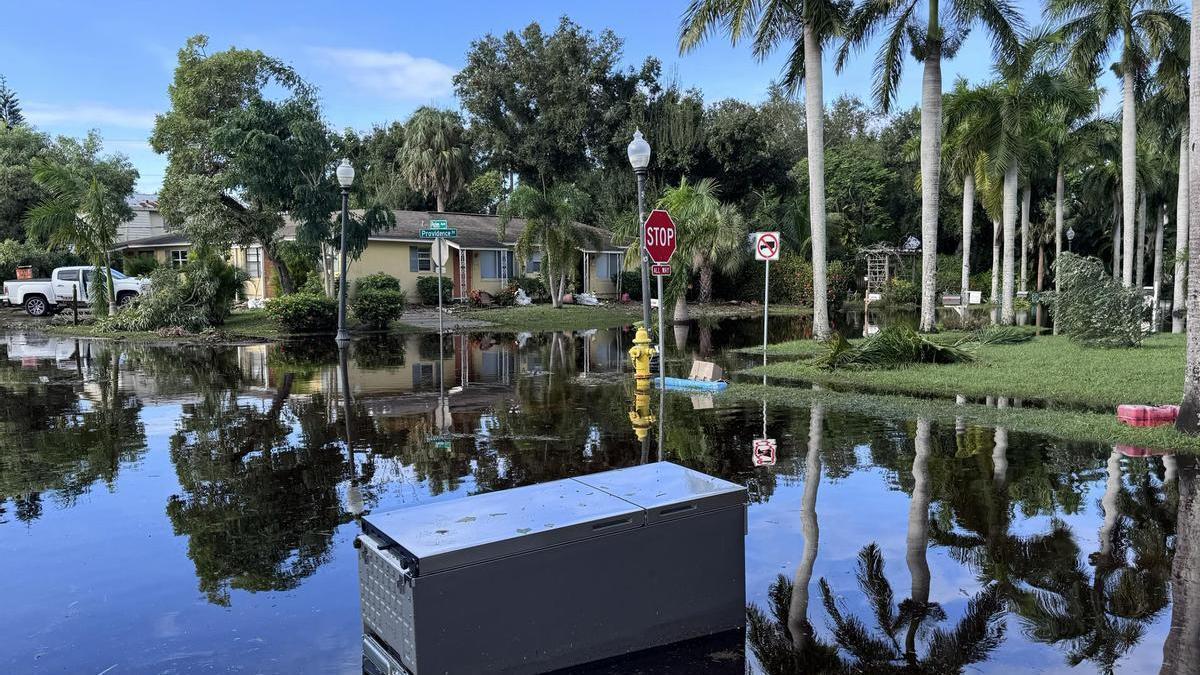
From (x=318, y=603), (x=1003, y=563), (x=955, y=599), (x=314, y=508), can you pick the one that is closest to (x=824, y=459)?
(x=1003, y=563)

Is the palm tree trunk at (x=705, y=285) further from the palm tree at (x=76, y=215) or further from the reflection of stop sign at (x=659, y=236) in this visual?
the reflection of stop sign at (x=659, y=236)

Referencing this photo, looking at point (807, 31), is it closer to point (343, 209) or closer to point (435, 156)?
point (343, 209)

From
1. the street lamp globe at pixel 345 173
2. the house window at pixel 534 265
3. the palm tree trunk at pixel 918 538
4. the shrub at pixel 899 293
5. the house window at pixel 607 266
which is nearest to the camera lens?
the palm tree trunk at pixel 918 538

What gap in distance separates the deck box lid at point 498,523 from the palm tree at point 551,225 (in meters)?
28.4

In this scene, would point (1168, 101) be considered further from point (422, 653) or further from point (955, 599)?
point (422, 653)

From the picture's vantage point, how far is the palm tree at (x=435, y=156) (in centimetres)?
4766

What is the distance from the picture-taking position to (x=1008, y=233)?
24.9m

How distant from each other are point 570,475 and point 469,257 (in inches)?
1249

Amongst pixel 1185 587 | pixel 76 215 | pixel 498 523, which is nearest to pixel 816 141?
pixel 1185 587

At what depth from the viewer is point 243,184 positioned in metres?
29.0

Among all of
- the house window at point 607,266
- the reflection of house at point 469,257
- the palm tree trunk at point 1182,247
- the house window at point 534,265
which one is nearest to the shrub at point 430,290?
the reflection of house at point 469,257

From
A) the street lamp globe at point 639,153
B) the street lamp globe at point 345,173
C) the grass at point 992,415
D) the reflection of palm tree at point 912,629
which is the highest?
the street lamp globe at point 345,173

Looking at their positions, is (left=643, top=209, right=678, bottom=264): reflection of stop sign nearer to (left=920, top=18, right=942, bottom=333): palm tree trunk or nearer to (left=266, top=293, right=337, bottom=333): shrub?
(left=920, top=18, right=942, bottom=333): palm tree trunk

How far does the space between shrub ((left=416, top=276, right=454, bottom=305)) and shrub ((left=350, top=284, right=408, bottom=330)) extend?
8.81 metres
